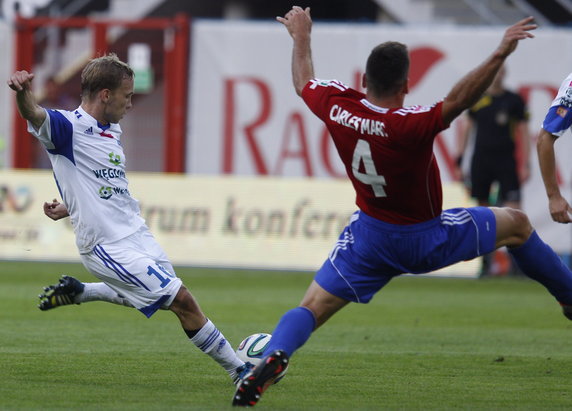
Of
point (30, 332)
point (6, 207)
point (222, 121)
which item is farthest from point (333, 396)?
point (222, 121)

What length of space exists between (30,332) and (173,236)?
7051 millimetres

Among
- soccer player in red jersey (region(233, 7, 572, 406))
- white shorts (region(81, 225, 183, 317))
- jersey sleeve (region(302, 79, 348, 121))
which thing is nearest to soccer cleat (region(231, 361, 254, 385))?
white shorts (region(81, 225, 183, 317))

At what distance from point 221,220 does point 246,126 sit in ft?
8.32

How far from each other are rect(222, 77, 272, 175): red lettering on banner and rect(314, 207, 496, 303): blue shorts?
473 inches

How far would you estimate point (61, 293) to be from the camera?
738 centimetres

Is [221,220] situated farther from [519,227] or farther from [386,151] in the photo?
[386,151]

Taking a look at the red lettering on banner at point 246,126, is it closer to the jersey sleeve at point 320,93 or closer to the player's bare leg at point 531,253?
the player's bare leg at point 531,253

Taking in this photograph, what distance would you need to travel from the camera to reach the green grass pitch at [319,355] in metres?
6.32

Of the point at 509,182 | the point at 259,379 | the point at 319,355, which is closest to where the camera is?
the point at 259,379

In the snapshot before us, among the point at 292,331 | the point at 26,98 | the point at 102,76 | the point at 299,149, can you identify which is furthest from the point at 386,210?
the point at 299,149

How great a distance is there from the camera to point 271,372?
572 centimetres

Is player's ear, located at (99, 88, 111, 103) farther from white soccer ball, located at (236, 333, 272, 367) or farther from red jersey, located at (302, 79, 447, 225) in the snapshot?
white soccer ball, located at (236, 333, 272, 367)

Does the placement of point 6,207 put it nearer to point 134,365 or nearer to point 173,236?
point 173,236

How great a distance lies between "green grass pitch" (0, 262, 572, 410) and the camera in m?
6.32
